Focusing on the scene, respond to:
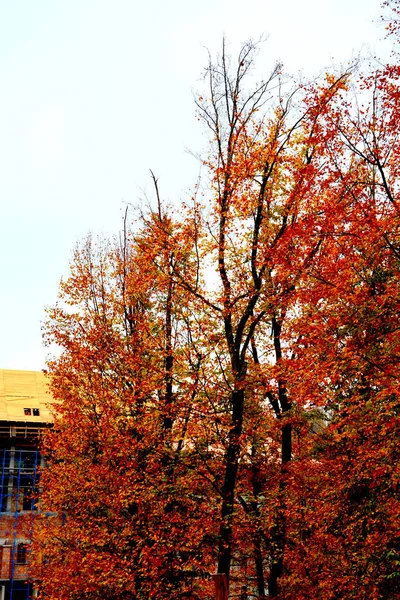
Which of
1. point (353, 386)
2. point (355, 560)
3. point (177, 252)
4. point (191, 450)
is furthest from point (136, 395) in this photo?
point (355, 560)

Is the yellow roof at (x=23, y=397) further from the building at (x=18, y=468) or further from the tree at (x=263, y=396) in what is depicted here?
the tree at (x=263, y=396)

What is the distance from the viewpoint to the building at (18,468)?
37719mm

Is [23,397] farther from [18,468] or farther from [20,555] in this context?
[20,555]

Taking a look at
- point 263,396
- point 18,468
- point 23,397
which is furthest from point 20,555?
point 263,396

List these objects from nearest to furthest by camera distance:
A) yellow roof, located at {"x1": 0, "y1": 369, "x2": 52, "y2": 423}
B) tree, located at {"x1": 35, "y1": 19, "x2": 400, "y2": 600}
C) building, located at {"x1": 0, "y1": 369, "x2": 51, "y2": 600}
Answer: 1. tree, located at {"x1": 35, "y1": 19, "x2": 400, "y2": 600}
2. building, located at {"x1": 0, "y1": 369, "x2": 51, "y2": 600}
3. yellow roof, located at {"x1": 0, "y1": 369, "x2": 52, "y2": 423}

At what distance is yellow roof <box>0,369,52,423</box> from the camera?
43.8m

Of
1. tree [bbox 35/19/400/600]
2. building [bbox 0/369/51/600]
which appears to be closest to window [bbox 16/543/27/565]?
building [bbox 0/369/51/600]

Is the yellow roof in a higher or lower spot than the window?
higher

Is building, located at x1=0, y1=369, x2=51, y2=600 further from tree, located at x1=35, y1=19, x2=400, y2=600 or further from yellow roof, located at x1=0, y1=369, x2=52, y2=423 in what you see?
tree, located at x1=35, y1=19, x2=400, y2=600

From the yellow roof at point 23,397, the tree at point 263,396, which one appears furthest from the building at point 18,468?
the tree at point 263,396

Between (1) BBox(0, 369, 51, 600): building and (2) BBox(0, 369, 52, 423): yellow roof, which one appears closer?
(1) BBox(0, 369, 51, 600): building

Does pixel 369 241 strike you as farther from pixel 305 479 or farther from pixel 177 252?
pixel 305 479

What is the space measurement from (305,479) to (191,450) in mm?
3169

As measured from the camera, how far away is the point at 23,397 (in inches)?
1811
